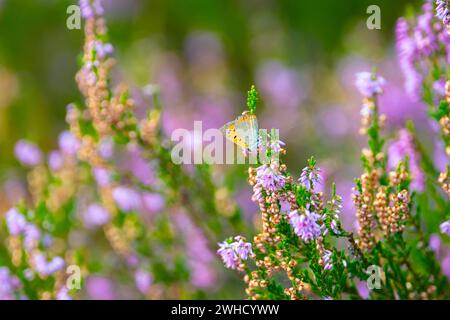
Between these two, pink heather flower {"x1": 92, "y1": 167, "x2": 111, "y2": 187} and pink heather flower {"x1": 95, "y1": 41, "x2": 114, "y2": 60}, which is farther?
pink heather flower {"x1": 92, "y1": 167, "x2": 111, "y2": 187}

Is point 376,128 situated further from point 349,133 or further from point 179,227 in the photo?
point 349,133

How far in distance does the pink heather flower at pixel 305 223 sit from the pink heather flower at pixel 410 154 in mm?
Answer: 804

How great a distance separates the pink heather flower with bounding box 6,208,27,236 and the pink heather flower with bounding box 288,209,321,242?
5.14 feet

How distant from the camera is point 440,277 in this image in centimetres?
260

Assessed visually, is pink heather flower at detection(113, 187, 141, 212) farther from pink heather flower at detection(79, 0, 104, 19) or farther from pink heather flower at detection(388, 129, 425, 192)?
pink heather flower at detection(388, 129, 425, 192)

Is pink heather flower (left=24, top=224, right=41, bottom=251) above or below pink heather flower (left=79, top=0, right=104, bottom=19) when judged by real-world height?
below

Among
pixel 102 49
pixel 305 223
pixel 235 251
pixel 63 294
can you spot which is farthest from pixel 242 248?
pixel 102 49

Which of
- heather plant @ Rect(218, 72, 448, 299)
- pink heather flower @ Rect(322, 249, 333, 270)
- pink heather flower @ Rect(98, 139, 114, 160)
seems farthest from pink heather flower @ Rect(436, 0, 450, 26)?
pink heather flower @ Rect(98, 139, 114, 160)

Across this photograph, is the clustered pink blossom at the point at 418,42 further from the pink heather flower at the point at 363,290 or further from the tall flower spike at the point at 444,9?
the pink heather flower at the point at 363,290

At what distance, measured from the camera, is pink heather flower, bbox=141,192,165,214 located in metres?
3.62

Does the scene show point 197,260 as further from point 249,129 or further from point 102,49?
point 249,129

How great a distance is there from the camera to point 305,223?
6.59 ft

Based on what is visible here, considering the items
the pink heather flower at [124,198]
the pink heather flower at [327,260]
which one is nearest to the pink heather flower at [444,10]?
the pink heather flower at [327,260]

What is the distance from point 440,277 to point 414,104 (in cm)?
267
